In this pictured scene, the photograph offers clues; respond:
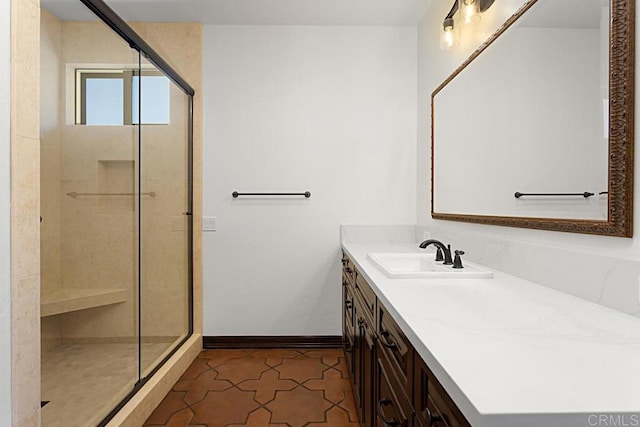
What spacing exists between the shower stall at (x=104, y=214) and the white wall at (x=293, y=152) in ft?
1.32

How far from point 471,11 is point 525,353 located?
186cm

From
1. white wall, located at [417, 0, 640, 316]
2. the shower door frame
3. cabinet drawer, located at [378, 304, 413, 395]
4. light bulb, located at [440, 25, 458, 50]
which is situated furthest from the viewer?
light bulb, located at [440, 25, 458, 50]

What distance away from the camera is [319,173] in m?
3.03

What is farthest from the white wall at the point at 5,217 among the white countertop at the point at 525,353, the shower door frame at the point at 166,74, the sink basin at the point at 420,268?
the sink basin at the point at 420,268

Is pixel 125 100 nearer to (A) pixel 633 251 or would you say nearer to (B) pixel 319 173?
(B) pixel 319 173

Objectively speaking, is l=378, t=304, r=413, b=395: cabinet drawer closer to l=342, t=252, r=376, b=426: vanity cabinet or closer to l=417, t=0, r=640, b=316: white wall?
l=342, t=252, r=376, b=426: vanity cabinet

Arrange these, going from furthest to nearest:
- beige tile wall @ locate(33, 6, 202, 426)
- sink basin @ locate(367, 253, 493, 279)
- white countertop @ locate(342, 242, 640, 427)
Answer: sink basin @ locate(367, 253, 493, 279) < beige tile wall @ locate(33, 6, 202, 426) < white countertop @ locate(342, 242, 640, 427)

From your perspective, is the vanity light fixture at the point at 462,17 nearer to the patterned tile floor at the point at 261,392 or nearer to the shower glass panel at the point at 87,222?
the shower glass panel at the point at 87,222

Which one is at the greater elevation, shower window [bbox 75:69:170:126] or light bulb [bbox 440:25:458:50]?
light bulb [bbox 440:25:458:50]

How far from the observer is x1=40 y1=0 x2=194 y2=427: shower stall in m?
1.42

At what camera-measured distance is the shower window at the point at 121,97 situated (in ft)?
5.39

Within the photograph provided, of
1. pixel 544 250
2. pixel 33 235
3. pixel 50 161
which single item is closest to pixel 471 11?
pixel 544 250

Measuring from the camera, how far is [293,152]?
9.89ft

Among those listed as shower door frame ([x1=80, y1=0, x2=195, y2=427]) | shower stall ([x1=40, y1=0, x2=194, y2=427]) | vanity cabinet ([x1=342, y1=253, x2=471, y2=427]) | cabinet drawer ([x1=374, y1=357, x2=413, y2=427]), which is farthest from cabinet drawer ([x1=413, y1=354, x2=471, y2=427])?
shower door frame ([x1=80, y1=0, x2=195, y2=427])
